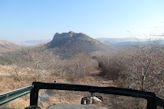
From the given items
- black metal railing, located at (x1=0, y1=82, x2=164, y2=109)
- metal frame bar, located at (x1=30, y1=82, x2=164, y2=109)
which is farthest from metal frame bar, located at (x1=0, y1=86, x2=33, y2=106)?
metal frame bar, located at (x1=30, y1=82, x2=164, y2=109)

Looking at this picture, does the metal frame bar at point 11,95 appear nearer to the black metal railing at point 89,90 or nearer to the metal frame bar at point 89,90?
the black metal railing at point 89,90

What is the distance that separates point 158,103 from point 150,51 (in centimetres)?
531

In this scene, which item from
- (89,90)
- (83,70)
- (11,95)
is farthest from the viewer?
(83,70)

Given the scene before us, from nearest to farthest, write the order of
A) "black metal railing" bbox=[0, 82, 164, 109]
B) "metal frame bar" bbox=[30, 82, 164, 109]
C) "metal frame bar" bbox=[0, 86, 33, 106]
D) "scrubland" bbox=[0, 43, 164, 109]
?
"metal frame bar" bbox=[0, 86, 33, 106], "black metal railing" bbox=[0, 82, 164, 109], "metal frame bar" bbox=[30, 82, 164, 109], "scrubland" bbox=[0, 43, 164, 109]

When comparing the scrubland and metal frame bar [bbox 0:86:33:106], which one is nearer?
metal frame bar [bbox 0:86:33:106]

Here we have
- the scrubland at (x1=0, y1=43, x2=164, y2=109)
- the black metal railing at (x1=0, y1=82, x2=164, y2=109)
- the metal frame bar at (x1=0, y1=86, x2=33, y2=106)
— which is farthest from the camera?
the scrubland at (x1=0, y1=43, x2=164, y2=109)

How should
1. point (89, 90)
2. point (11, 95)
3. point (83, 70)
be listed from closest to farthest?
point (11, 95)
point (89, 90)
point (83, 70)

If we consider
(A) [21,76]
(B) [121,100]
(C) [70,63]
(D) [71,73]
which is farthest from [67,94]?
(C) [70,63]

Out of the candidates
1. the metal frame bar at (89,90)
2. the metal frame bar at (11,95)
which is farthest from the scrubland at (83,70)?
the metal frame bar at (11,95)

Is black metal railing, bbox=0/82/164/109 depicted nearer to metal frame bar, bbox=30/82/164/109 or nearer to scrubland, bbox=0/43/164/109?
metal frame bar, bbox=30/82/164/109

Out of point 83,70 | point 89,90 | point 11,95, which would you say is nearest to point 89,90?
point 89,90

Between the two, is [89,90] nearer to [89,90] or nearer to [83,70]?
[89,90]

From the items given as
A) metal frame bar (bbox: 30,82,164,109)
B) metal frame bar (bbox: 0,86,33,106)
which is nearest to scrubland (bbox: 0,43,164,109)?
metal frame bar (bbox: 30,82,164,109)

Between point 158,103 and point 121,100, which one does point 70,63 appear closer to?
point 121,100
